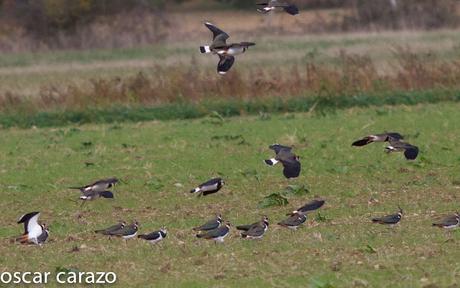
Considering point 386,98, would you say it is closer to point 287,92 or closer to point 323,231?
point 287,92

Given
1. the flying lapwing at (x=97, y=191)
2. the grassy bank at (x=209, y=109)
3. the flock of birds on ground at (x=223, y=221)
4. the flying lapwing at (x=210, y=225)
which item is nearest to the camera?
the flock of birds on ground at (x=223, y=221)

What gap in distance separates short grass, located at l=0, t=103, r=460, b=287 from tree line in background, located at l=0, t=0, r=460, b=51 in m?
18.8

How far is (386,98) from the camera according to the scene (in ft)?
83.2

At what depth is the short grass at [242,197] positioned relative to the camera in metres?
10.2

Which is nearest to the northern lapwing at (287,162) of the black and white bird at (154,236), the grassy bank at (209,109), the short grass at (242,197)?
the short grass at (242,197)

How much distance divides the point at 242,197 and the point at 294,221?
274 centimetres

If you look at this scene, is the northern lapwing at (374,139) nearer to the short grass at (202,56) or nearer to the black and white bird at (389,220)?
the black and white bird at (389,220)

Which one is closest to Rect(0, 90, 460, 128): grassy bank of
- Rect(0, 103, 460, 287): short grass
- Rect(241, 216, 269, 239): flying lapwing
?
Rect(0, 103, 460, 287): short grass

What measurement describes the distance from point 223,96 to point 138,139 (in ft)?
17.0

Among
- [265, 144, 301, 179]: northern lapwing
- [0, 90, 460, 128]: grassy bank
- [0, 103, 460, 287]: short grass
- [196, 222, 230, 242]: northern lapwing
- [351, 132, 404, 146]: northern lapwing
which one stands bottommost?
[0, 90, 460, 128]: grassy bank

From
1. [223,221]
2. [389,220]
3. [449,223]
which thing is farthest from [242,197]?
[449,223]

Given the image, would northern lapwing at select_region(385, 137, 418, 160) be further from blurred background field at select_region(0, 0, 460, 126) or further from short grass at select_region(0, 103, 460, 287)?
blurred background field at select_region(0, 0, 460, 126)

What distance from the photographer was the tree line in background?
4269 centimetres

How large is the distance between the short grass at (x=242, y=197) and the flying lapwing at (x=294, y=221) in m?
0.10
